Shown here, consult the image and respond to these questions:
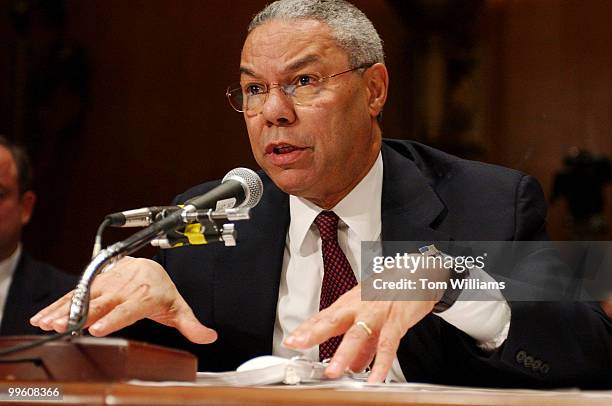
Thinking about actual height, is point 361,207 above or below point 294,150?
below

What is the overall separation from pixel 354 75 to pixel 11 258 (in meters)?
1.51

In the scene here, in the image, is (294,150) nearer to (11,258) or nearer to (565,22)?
(565,22)

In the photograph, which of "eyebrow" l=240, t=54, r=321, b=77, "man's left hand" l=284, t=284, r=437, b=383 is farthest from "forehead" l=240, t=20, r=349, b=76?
"man's left hand" l=284, t=284, r=437, b=383

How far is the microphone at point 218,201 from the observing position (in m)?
1.37

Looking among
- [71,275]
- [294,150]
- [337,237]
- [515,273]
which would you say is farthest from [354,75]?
[71,275]

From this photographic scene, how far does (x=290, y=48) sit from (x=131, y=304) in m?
0.73

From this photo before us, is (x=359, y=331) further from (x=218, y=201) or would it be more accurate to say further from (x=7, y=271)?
(x=7, y=271)

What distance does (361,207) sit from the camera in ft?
6.77

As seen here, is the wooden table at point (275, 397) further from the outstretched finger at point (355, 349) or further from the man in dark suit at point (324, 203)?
the man in dark suit at point (324, 203)

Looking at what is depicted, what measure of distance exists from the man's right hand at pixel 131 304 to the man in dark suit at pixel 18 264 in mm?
1184

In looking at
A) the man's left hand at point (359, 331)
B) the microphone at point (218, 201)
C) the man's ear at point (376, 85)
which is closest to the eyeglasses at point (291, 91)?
the man's ear at point (376, 85)

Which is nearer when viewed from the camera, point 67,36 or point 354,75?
point 354,75

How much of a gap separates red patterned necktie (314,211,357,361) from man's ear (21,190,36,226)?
139 centimetres

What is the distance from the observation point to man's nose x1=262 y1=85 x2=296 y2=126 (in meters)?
1.94
